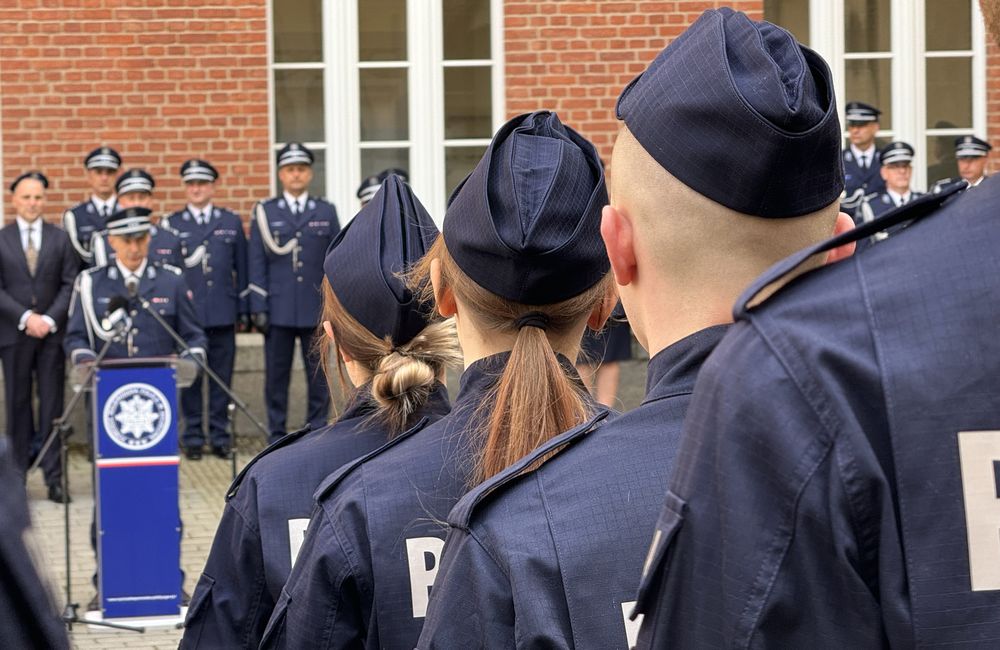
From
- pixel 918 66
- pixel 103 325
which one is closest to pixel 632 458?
pixel 103 325

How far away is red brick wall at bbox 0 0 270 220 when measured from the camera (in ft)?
36.1

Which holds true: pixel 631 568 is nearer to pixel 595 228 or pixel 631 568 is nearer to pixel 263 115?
pixel 595 228

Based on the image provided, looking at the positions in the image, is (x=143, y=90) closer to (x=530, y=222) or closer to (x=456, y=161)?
(x=456, y=161)

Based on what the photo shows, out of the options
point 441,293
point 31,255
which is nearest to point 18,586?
point 441,293

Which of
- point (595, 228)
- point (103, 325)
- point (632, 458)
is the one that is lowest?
point (103, 325)

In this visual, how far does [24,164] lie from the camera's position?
36.2ft

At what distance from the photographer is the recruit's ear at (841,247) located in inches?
48.2

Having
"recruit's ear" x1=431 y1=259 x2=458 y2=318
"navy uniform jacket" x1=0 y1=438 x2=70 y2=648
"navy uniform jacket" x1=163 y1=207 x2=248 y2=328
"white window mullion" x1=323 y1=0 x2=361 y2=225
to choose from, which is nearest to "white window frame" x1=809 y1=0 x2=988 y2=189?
"white window mullion" x1=323 y1=0 x2=361 y2=225

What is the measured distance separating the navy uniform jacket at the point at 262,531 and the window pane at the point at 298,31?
9205mm

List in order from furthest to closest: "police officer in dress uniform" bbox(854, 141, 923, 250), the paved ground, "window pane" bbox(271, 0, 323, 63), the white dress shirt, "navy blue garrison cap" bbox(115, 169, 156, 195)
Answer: "window pane" bbox(271, 0, 323, 63)
"police officer in dress uniform" bbox(854, 141, 923, 250)
"navy blue garrison cap" bbox(115, 169, 156, 195)
the white dress shirt
the paved ground

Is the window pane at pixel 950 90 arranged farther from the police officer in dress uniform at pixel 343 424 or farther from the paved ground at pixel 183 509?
the police officer in dress uniform at pixel 343 424

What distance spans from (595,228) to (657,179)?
78 cm

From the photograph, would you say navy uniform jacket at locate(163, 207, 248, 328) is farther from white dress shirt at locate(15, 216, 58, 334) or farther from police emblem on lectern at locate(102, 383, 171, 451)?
police emblem on lectern at locate(102, 383, 171, 451)

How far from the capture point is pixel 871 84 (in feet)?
40.4
